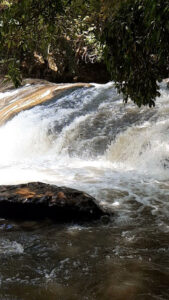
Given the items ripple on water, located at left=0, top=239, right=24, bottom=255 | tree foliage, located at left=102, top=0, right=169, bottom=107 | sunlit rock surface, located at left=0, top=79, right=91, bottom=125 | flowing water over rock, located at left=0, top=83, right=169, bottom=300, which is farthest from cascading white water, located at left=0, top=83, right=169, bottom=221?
tree foliage, located at left=102, top=0, right=169, bottom=107

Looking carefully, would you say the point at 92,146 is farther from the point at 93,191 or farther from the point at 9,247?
the point at 9,247

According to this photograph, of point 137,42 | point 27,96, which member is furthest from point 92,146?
point 137,42

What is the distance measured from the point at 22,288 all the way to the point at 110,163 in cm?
515

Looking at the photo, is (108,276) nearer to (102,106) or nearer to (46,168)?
(46,168)

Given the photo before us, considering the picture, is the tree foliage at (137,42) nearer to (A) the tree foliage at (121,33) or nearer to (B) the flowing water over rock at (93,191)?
(A) the tree foliage at (121,33)

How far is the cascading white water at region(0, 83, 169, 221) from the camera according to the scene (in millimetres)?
6355

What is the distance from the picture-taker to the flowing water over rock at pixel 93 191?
2.83 metres

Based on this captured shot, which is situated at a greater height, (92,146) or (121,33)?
(121,33)

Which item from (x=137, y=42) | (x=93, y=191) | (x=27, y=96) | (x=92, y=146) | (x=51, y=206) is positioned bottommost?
(x=92, y=146)

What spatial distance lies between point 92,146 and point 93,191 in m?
2.77

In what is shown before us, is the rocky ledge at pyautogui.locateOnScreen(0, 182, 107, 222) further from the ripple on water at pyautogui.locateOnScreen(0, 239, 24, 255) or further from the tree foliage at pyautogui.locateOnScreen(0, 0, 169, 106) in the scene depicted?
the tree foliage at pyautogui.locateOnScreen(0, 0, 169, 106)

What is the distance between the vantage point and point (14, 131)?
10.0 meters

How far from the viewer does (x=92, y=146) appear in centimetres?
834

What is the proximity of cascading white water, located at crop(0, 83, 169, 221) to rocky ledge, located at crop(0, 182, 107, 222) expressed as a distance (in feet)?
2.20
